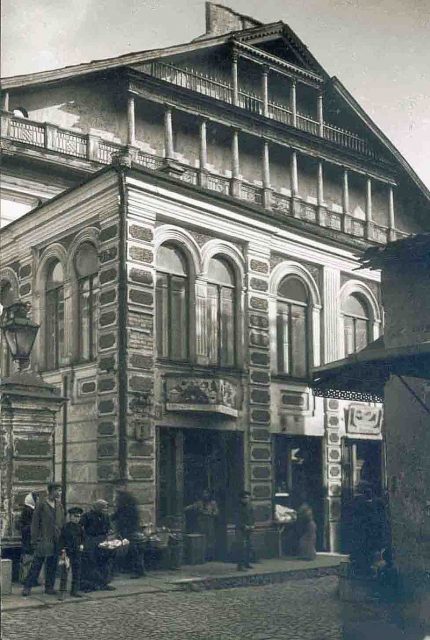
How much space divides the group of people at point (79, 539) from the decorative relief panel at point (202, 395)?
820 mm

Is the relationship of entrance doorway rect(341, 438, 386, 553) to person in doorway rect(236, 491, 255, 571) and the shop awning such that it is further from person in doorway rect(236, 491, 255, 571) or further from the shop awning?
person in doorway rect(236, 491, 255, 571)

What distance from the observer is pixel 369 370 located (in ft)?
21.5

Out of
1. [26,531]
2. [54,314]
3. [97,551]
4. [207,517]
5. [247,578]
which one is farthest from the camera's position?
[26,531]

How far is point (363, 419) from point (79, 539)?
252 cm

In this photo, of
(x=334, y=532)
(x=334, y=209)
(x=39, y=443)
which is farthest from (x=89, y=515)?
(x=334, y=209)

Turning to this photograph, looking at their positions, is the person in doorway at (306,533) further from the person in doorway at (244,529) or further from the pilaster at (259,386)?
the person in doorway at (244,529)

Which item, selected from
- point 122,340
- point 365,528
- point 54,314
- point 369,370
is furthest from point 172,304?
point 365,528

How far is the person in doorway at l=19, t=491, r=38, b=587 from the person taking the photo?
794 cm

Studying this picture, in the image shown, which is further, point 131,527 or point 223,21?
point 131,527

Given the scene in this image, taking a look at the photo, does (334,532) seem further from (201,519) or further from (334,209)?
(334,209)

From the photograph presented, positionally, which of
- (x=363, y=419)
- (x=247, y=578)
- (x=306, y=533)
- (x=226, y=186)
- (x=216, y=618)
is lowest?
(x=216, y=618)

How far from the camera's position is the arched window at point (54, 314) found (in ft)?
23.2

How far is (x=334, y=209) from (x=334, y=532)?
272 cm

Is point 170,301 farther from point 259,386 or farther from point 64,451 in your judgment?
point 64,451
